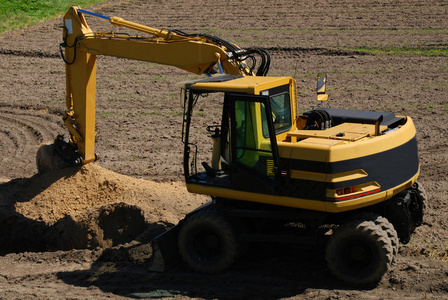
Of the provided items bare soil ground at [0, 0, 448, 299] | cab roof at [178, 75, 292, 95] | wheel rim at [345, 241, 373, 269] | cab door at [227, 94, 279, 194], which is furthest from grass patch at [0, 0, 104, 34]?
wheel rim at [345, 241, 373, 269]

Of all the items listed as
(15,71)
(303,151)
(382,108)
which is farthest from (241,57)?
(15,71)

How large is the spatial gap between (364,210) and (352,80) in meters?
9.95

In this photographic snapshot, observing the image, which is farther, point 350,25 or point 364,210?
point 350,25

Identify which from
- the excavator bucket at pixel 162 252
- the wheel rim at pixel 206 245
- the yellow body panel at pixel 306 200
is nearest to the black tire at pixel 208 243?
the wheel rim at pixel 206 245

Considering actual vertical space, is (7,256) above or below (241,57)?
below

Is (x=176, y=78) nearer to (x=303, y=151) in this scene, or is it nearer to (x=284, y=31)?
(x=284, y=31)

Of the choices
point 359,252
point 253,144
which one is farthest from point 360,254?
point 253,144

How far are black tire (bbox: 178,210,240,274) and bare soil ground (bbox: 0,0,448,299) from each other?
0.22 m

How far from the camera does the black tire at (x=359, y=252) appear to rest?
816cm

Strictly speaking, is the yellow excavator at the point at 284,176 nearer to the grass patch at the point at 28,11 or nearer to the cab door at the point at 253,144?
the cab door at the point at 253,144

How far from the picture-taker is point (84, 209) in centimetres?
1141

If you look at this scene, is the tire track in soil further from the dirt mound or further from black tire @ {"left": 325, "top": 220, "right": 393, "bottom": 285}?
black tire @ {"left": 325, "top": 220, "right": 393, "bottom": 285}

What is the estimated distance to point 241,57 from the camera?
965 centimetres

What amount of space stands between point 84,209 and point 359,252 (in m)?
5.27
